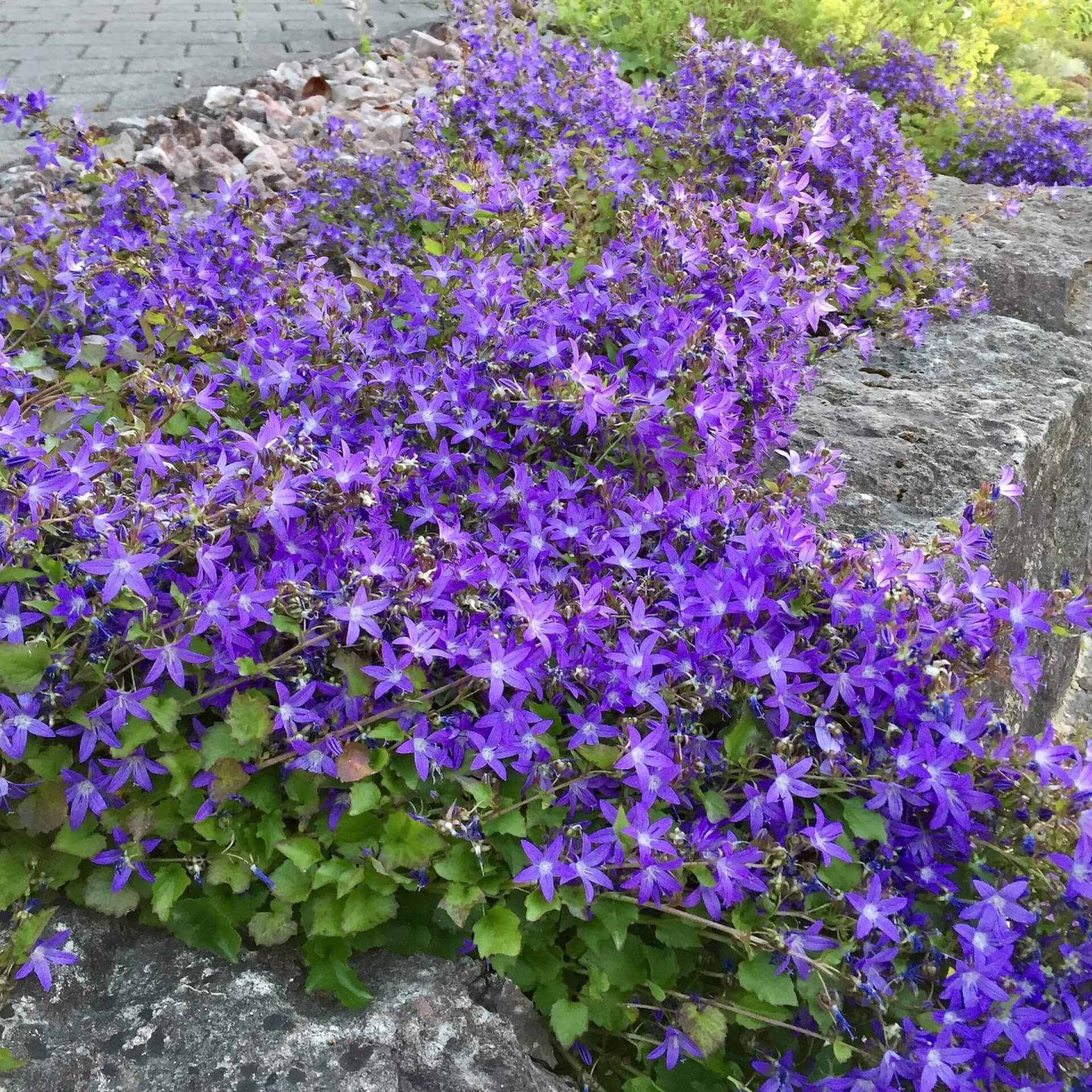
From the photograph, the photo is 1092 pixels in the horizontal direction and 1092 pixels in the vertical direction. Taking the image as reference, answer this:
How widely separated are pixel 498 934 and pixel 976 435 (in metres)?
1.88

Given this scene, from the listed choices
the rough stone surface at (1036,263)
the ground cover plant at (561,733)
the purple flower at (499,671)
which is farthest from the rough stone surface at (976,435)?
the purple flower at (499,671)

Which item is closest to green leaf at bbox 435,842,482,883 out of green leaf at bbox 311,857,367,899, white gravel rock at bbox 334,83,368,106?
green leaf at bbox 311,857,367,899

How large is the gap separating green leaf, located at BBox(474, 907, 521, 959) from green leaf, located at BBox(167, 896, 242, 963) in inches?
17.0

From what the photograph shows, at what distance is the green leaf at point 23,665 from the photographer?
1559 mm

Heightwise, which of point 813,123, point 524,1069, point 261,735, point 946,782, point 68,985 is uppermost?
point 813,123

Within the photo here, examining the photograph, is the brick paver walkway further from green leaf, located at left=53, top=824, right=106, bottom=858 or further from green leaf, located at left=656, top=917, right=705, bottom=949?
green leaf, located at left=656, top=917, right=705, bottom=949

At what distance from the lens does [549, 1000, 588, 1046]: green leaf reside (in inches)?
64.1

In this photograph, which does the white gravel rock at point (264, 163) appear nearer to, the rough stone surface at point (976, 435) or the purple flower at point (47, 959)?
the rough stone surface at point (976, 435)

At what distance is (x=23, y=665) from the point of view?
1.57 meters

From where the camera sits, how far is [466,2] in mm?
4672

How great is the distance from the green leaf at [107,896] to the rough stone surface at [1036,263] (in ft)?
11.6

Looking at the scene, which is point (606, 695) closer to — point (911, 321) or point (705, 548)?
point (705, 548)

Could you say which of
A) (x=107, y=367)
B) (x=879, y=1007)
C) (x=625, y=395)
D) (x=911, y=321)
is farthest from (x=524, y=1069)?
(x=911, y=321)

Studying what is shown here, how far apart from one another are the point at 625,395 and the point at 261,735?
1088mm
